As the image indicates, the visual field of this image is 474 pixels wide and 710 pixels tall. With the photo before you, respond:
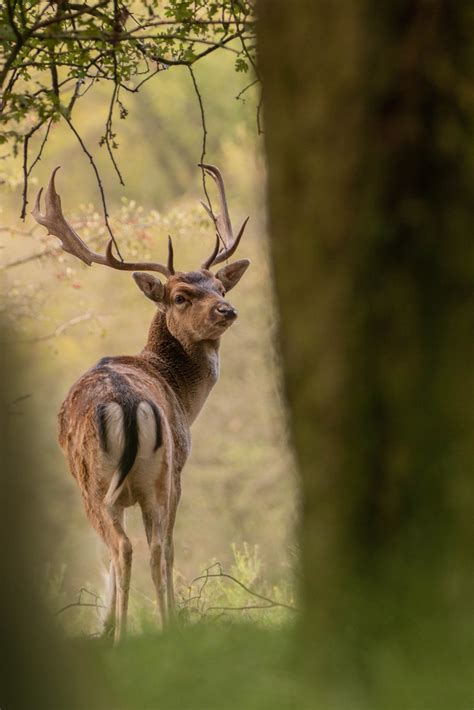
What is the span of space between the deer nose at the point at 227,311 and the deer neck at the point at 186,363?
1.25 feet

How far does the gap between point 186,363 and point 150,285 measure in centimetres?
49

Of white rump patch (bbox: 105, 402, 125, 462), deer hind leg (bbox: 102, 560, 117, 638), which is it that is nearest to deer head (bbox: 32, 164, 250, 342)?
white rump patch (bbox: 105, 402, 125, 462)

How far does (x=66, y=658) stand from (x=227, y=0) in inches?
182

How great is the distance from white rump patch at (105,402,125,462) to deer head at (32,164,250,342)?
47.6 inches

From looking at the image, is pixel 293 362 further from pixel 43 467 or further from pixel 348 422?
pixel 43 467

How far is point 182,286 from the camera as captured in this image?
6551 mm

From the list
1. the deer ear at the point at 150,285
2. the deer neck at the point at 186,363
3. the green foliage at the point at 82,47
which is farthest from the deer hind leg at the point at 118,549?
the green foliage at the point at 82,47

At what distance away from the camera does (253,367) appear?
2077 cm

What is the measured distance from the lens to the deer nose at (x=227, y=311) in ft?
20.8

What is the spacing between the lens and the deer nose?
6348 mm

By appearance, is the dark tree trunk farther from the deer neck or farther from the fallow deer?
the deer neck

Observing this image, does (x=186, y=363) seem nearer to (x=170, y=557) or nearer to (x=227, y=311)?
(x=227, y=311)

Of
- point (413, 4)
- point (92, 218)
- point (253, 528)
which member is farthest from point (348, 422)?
point (253, 528)

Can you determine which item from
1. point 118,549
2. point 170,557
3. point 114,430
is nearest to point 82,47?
point 114,430
